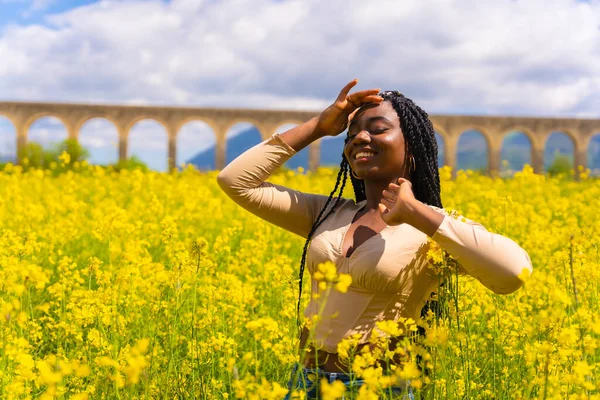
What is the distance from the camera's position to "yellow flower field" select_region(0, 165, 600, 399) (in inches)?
66.1

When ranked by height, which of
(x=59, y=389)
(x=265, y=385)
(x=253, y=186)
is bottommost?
(x=59, y=389)

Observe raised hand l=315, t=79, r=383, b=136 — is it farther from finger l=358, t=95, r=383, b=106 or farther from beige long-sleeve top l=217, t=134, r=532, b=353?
beige long-sleeve top l=217, t=134, r=532, b=353

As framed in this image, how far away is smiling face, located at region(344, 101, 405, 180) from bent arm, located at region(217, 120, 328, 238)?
21 centimetres

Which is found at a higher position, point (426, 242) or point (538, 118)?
point (538, 118)

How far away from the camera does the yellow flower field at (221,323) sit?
1679 millimetres

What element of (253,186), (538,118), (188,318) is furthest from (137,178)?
(538,118)

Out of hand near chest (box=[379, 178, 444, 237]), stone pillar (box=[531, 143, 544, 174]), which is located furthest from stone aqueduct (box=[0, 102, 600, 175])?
hand near chest (box=[379, 178, 444, 237])

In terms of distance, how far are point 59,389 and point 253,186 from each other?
→ 3.00 ft

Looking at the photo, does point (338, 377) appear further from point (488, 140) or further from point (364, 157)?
point (488, 140)

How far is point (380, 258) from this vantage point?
189cm

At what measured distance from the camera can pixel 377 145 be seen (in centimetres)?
206

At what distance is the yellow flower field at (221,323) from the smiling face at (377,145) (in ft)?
1.29

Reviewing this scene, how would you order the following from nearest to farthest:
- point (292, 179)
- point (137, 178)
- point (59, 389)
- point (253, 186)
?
1. point (59, 389)
2. point (253, 186)
3. point (137, 178)
4. point (292, 179)

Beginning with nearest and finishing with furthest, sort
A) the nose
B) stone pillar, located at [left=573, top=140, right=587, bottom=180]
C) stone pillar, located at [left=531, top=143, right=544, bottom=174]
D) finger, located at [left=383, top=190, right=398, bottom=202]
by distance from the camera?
finger, located at [left=383, top=190, right=398, bottom=202]
the nose
stone pillar, located at [left=531, top=143, right=544, bottom=174]
stone pillar, located at [left=573, top=140, right=587, bottom=180]
